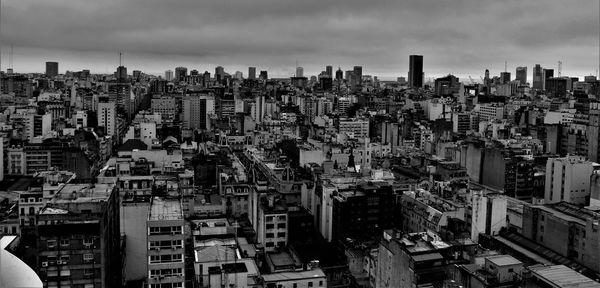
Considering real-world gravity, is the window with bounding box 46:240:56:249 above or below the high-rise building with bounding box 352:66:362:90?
below

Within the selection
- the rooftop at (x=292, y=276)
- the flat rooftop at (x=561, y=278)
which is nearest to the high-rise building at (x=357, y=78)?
the rooftop at (x=292, y=276)

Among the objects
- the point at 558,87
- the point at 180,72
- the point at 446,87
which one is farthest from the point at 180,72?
the point at 558,87

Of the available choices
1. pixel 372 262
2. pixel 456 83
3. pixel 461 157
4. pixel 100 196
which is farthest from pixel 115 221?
pixel 456 83

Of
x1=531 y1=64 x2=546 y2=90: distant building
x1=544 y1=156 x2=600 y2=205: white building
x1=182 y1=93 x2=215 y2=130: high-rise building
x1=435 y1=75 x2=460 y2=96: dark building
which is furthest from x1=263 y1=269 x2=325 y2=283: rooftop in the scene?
x1=531 y1=64 x2=546 y2=90: distant building

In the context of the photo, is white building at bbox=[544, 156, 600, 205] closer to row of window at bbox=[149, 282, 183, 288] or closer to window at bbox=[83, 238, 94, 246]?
row of window at bbox=[149, 282, 183, 288]

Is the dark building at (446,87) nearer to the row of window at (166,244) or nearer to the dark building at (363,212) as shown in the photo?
the dark building at (363,212)

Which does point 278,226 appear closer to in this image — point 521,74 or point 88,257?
point 88,257
